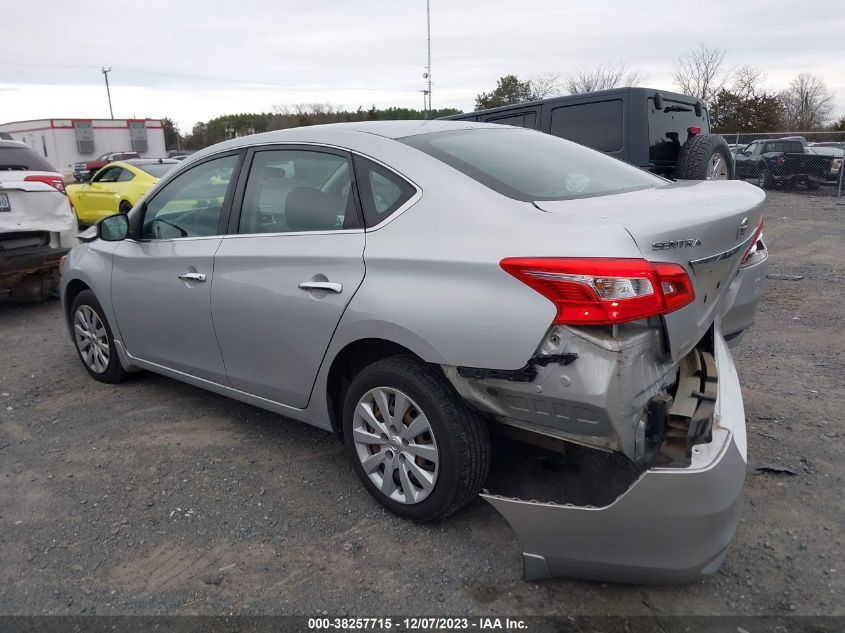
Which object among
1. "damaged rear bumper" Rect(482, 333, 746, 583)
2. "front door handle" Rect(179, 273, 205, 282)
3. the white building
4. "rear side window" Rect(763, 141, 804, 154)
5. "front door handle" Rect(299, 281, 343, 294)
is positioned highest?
the white building

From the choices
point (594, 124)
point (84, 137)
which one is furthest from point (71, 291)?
point (84, 137)

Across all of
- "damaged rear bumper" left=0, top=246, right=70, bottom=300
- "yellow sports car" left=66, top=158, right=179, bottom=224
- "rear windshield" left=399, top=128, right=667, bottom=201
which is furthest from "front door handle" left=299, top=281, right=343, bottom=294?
"yellow sports car" left=66, top=158, right=179, bottom=224

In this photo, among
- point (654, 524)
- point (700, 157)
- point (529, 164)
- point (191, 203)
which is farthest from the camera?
point (700, 157)

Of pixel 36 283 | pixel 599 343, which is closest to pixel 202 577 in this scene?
pixel 599 343

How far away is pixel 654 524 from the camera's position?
86.2 inches

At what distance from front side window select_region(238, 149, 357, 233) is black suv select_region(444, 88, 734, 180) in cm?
493

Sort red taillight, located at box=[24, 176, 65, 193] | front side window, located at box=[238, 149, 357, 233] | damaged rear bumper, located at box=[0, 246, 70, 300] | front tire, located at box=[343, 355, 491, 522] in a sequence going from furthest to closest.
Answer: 1. red taillight, located at box=[24, 176, 65, 193]
2. damaged rear bumper, located at box=[0, 246, 70, 300]
3. front side window, located at box=[238, 149, 357, 233]
4. front tire, located at box=[343, 355, 491, 522]

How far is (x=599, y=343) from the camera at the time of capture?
7.39 ft

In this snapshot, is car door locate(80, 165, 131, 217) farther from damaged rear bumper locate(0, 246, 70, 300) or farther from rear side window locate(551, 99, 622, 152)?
rear side window locate(551, 99, 622, 152)

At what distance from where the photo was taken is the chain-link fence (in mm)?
17156

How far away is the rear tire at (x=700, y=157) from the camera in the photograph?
7219 mm

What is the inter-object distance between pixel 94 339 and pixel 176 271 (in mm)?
1370

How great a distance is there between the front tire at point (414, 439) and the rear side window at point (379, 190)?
0.62 m

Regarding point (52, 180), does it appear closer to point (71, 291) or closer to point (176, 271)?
point (71, 291)
